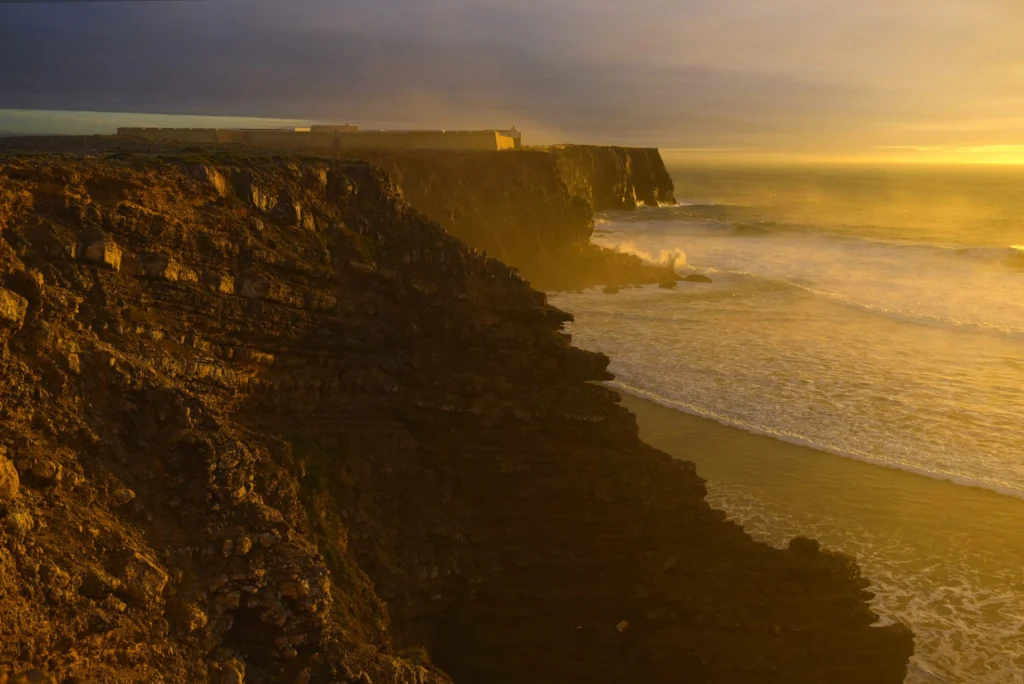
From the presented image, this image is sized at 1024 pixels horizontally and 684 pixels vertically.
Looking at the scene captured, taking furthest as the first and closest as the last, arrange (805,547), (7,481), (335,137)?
(335,137)
(805,547)
(7,481)

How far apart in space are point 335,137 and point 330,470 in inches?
1129

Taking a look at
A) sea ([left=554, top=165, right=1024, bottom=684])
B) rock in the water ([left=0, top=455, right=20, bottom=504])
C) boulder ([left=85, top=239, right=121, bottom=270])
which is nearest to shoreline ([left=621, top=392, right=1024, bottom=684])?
sea ([left=554, top=165, right=1024, bottom=684])

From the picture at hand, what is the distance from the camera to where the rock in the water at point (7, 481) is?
330 inches

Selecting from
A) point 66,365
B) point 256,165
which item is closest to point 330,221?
point 256,165

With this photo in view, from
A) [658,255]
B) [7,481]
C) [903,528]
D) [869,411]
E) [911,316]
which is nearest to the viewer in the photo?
[7,481]

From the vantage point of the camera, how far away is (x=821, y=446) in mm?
21688

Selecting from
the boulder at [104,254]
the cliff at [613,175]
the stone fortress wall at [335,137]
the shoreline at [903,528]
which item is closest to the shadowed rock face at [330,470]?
the boulder at [104,254]

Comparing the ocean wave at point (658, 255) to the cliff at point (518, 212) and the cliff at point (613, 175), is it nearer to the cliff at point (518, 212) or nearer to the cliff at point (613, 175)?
the cliff at point (518, 212)

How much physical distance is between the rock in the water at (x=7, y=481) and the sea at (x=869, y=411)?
12956 millimetres

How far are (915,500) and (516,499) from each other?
10.5m

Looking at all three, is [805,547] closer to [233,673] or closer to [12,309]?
[233,673]

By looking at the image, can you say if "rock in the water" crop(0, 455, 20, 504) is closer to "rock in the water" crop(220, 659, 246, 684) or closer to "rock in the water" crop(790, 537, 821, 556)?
"rock in the water" crop(220, 659, 246, 684)

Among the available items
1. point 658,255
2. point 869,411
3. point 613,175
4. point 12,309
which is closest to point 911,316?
point 869,411

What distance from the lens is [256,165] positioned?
14.3 meters
